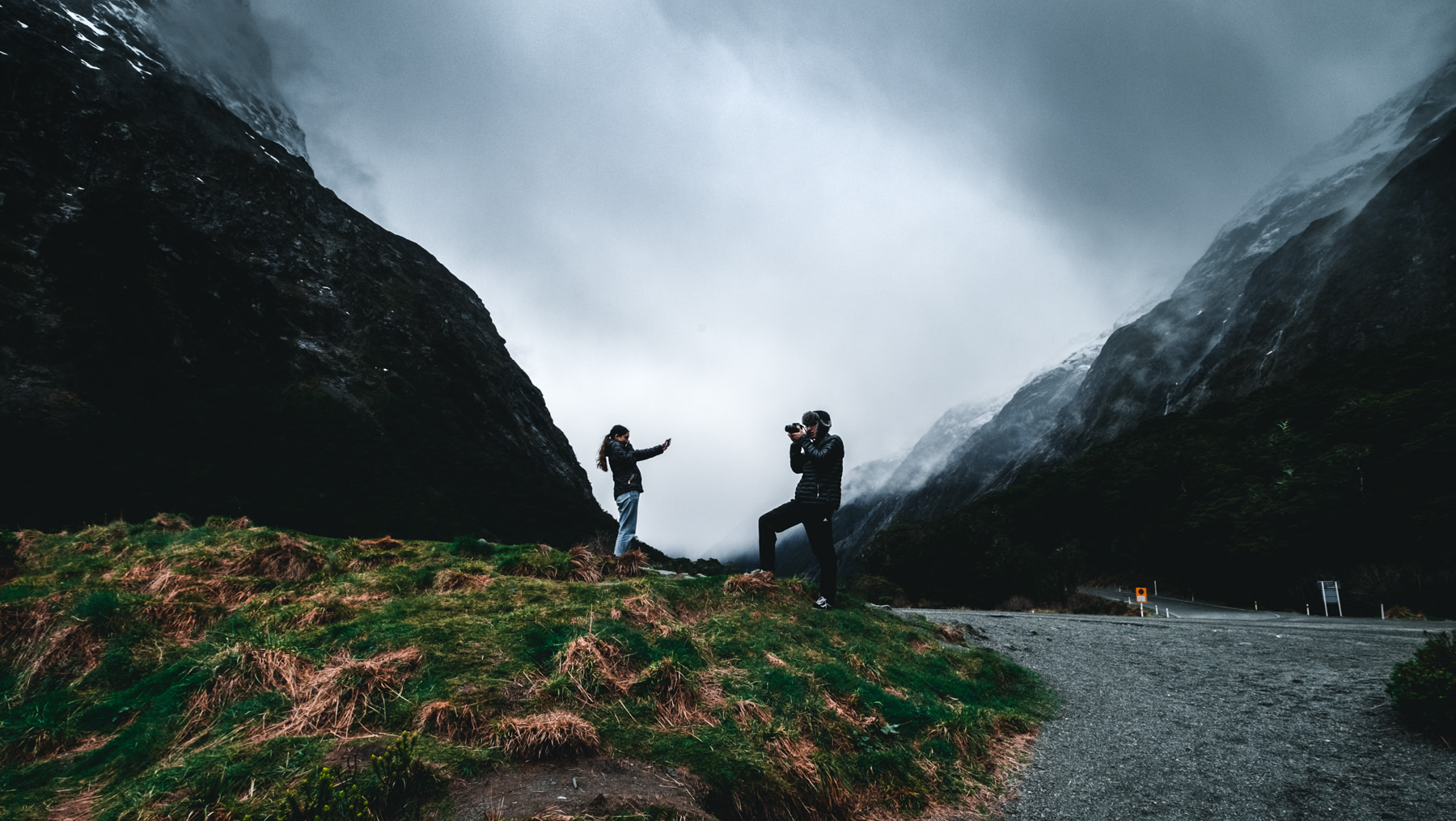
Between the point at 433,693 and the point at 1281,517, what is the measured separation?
2213 inches

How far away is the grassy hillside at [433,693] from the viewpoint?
3762mm

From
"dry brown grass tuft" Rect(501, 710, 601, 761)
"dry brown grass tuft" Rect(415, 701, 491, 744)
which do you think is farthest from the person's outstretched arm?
"dry brown grass tuft" Rect(415, 701, 491, 744)

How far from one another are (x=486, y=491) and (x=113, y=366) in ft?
124

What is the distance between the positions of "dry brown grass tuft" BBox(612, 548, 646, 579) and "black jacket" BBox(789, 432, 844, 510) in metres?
2.68

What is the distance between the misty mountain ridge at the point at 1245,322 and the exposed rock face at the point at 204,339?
53.2 meters

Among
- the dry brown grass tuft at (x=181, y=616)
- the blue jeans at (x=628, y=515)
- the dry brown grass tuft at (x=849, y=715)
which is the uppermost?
the blue jeans at (x=628, y=515)

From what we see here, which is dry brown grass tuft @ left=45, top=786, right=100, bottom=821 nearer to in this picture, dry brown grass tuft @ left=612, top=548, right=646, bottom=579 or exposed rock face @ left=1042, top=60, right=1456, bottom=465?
dry brown grass tuft @ left=612, top=548, right=646, bottom=579

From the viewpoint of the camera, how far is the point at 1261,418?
6091cm

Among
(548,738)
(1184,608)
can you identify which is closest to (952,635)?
(548,738)

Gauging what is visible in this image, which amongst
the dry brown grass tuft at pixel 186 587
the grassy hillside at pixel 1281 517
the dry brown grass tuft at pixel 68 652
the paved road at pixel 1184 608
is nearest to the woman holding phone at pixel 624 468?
the dry brown grass tuft at pixel 186 587

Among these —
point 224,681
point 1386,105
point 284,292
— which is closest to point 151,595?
point 224,681

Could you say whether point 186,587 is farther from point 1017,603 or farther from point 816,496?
point 1017,603

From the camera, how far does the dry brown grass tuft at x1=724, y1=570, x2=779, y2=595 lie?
865cm

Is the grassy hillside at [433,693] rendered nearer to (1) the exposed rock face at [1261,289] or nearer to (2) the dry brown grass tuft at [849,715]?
(2) the dry brown grass tuft at [849,715]
